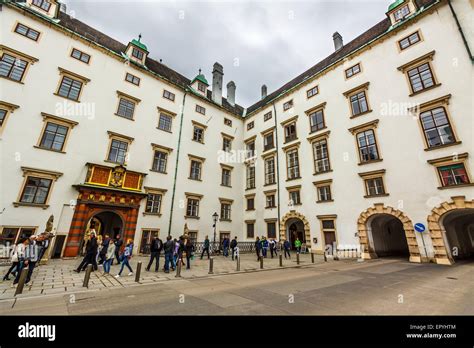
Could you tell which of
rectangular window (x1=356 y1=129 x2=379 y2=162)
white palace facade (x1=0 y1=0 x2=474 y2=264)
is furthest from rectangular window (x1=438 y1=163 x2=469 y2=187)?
rectangular window (x1=356 y1=129 x2=379 y2=162)

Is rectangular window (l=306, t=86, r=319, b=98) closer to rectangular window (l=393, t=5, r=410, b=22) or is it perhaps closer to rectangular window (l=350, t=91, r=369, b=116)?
rectangular window (l=350, t=91, r=369, b=116)

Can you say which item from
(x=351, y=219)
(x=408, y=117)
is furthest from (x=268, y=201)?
(x=408, y=117)

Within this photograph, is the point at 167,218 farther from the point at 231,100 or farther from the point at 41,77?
the point at 231,100

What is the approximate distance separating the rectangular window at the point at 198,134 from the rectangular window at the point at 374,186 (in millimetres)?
17254

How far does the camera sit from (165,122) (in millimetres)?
22344

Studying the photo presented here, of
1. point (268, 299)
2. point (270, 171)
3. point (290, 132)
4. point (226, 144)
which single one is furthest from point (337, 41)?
point (268, 299)

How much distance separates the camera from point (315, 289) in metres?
7.70

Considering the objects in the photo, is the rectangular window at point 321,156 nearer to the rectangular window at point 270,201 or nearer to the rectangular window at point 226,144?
the rectangular window at point 270,201

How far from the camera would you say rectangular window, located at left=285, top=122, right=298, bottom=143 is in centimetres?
2447

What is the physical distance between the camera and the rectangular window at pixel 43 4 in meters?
17.5

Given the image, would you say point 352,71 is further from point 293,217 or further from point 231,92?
point 231,92

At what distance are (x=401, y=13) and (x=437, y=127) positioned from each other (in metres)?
12.2

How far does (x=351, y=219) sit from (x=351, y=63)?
15412 mm

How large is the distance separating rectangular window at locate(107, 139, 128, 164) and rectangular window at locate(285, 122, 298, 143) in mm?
17117
